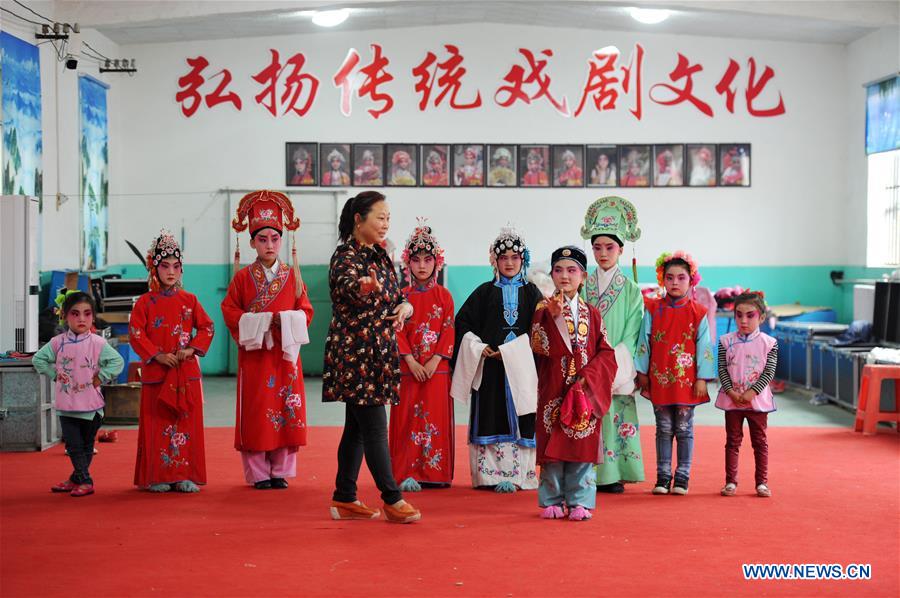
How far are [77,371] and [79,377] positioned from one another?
37 mm

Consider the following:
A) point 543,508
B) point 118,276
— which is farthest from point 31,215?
point 543,508

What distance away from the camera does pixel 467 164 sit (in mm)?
11023

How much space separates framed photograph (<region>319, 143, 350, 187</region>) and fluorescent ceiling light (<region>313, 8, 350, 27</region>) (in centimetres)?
125

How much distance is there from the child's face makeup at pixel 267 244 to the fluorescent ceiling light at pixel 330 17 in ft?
16.7

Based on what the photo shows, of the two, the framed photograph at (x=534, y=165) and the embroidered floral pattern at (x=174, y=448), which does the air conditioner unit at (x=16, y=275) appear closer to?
the embroidered floral pattern at (x=174, y=448)

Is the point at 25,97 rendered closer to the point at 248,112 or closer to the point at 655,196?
the point at 248,112

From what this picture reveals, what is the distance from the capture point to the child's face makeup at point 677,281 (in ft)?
17.9

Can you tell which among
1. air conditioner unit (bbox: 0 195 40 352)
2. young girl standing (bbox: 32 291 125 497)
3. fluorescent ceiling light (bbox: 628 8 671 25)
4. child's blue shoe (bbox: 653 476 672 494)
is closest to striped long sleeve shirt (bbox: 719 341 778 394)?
child's blue shoe (bbox: 653 476 672 494)

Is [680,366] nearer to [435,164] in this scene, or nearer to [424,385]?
[424,385]

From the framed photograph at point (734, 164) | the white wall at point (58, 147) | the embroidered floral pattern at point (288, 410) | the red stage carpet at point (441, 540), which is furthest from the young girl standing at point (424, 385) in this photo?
Result: the framed photograph at point (734, 164)

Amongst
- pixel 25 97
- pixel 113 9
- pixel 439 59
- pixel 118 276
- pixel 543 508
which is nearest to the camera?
pixel 543 508

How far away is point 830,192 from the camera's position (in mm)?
11102

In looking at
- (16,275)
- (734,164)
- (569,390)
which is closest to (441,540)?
(569,390)

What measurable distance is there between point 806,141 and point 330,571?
8.76m
